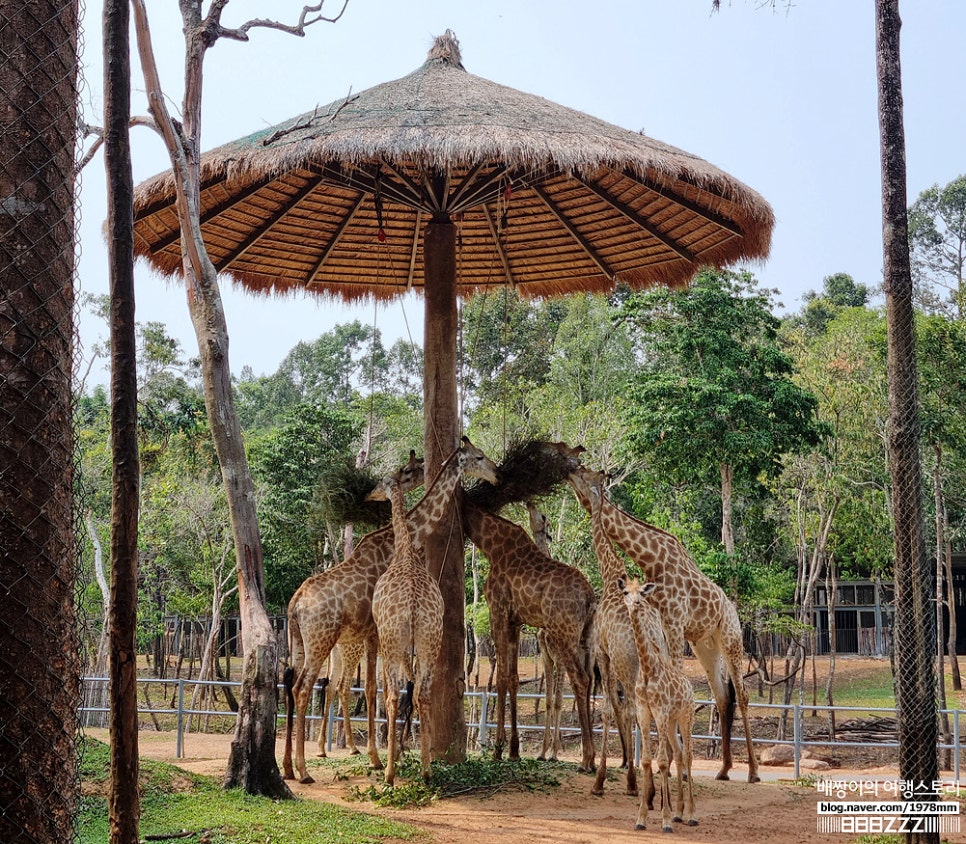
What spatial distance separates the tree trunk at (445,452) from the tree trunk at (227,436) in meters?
2.19

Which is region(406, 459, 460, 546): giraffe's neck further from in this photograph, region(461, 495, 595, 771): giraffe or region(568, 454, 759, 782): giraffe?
region(568, 454, 759, 782): giraffe

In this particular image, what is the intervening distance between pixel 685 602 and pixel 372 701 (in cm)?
309

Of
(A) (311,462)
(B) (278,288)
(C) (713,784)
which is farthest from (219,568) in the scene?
(C) (713,784)

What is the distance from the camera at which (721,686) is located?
33.2 ft

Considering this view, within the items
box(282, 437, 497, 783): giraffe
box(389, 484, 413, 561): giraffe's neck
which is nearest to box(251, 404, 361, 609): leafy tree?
box(282, 437, 497, 783): giraffe

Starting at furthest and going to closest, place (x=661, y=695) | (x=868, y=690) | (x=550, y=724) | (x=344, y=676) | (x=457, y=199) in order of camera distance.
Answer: (x=868, y=690) → (x=344, y=676) → (x=457, y=199) → (x=550, y=724) → (x=661, y=695)

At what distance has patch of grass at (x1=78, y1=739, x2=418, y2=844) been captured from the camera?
6523 millimetres

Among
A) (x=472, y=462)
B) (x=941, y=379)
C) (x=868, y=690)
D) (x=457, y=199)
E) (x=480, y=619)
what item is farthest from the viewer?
(x=868, y=690)

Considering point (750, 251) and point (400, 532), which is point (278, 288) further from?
point (750, 251)

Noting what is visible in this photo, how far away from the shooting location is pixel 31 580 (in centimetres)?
371

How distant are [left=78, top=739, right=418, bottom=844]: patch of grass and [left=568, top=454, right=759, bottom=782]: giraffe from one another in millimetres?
3256

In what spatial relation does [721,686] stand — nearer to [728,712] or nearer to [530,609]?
[728,712]

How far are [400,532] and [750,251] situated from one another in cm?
481

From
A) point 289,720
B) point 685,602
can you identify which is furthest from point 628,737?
point 289,720
